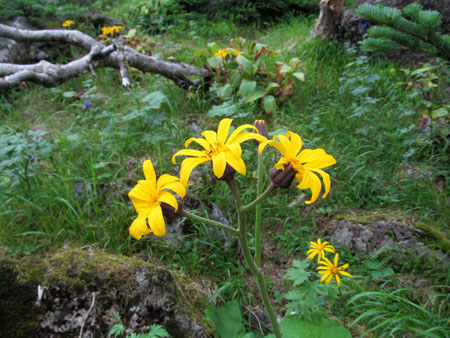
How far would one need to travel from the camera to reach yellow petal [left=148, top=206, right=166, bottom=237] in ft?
2.72

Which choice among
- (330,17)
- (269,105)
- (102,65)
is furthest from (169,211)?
(330,17)

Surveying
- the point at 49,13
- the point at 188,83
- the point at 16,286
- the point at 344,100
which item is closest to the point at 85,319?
the point at 16,286

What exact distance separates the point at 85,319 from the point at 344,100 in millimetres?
3078

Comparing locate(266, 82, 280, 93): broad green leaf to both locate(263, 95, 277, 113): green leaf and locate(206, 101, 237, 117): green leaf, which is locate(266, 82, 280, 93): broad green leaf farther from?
locate(206, 101, 237, 117): green leaf

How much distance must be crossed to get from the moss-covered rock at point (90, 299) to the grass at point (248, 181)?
1.11 ft

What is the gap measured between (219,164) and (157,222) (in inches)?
9.6

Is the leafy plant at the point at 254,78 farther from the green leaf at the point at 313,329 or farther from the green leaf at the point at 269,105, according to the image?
the green leaf at the point at 313,329

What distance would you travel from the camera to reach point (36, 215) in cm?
213

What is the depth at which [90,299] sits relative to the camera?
1442 mm

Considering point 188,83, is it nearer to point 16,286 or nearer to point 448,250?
point 16,286

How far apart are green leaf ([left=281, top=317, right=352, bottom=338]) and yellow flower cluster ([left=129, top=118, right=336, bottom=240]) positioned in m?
0.72

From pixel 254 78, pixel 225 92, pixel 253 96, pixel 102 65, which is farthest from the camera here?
pixel 102 65

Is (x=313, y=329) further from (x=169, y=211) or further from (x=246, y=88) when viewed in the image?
(x=246, y=88)

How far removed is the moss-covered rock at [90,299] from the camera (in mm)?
A: 1376
